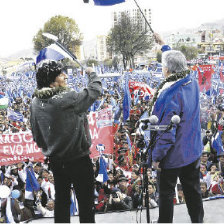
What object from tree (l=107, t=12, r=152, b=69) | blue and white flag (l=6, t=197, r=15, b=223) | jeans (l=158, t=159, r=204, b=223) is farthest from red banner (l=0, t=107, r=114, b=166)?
tree (l=107, t=12, r=152, b=69)

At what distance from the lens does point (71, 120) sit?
1787 millimetres

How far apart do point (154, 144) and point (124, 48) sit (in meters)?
37.5

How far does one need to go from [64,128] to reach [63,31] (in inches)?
1789

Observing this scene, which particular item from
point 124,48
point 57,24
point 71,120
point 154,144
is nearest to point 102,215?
point 154,144

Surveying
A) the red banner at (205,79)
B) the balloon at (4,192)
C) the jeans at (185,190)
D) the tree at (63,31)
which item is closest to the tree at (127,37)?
the tree at (63,31)

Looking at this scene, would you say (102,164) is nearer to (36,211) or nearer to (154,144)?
(36,211)

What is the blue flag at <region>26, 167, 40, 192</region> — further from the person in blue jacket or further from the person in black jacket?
the person in blue jacket

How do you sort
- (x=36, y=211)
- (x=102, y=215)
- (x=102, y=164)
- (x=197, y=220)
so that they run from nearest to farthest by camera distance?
(x=197, y=220)
(x=102, y=215)
(x=36, y=211)
(x=102, y=164)

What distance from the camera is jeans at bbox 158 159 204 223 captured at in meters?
2.09

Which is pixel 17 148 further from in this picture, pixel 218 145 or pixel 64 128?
pixel 218 145

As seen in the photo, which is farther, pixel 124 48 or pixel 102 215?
pixel 124 48

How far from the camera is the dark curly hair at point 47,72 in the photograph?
5.95 ft

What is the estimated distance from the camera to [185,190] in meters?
2.21

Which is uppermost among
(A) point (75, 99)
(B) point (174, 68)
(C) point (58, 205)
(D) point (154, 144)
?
(B) point (174, 68)
